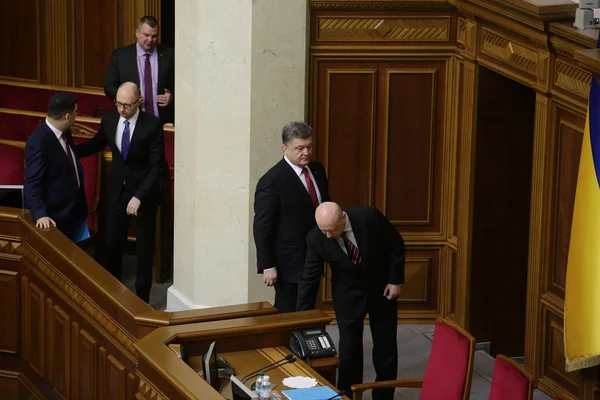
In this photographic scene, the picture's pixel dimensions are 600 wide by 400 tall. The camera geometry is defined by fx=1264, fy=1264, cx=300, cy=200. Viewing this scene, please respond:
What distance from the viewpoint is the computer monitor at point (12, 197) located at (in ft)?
26.0

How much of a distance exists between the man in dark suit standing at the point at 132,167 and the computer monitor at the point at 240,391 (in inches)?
108

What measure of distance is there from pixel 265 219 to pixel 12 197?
190cm

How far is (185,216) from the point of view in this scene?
817cm

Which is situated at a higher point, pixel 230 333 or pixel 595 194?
pixel 595 194

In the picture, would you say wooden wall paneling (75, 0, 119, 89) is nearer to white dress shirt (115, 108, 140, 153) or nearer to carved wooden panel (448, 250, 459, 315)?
white dress shirt (115, 108, 140, 153)

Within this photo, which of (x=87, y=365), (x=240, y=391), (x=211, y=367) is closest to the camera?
(x=240, y=391)

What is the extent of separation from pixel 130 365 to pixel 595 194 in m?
2.38

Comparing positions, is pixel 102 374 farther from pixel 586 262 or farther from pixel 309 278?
pixel 586 262

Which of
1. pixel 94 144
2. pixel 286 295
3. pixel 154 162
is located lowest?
pixel 286 295

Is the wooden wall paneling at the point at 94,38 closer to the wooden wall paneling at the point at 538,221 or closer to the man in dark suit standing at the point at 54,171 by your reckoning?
the man in dark suit standing at the point at 54,171

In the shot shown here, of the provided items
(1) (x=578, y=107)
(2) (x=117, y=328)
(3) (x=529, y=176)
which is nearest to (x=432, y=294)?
(3) (x=529, y=176)

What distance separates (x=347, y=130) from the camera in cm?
812

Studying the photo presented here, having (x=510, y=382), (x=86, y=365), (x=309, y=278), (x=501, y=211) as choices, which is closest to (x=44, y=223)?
(x=86, y=365)

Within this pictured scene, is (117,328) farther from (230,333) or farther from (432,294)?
(432,294)
